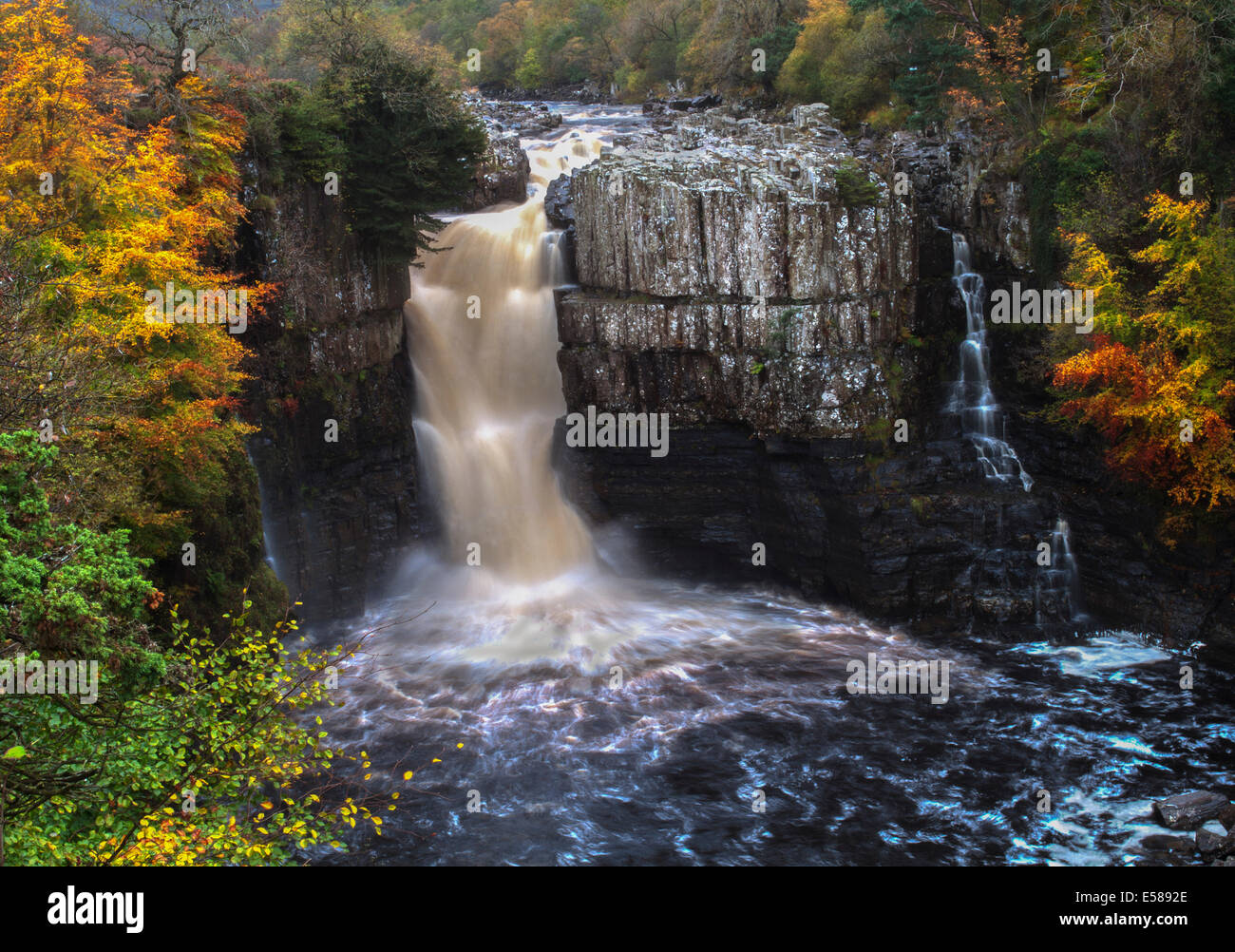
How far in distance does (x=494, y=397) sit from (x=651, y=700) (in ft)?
44.4

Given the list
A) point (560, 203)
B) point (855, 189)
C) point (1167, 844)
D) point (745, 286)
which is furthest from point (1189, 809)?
point (560, 203)

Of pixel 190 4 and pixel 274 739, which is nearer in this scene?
pixel 274 739

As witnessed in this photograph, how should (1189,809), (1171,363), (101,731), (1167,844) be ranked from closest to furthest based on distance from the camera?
(101,731)
(1167,844)
(1189,809)
(1171,363)

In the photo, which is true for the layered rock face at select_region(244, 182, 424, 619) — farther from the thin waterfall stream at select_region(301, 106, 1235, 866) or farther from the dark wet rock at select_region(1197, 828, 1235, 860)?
the dark wet rock at select_region(1197, 828, 1235, 860)

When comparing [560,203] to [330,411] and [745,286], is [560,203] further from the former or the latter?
[330,411]

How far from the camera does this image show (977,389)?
3400 centimetres

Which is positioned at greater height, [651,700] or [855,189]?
[855,189]

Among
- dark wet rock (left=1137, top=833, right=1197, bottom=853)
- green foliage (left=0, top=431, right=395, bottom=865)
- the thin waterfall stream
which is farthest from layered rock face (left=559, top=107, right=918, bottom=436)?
green foliage (left=0, top=431, right=395, bottom=865)

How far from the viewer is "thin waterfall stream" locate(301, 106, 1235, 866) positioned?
21.3 metres
